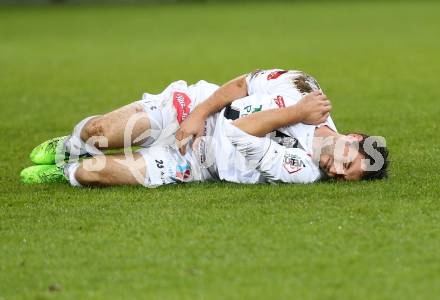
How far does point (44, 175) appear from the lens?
7098mm

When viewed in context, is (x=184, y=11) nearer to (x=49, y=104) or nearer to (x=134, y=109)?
(x=49, y=104)

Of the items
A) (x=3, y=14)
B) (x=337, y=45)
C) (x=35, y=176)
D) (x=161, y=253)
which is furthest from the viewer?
(x=3, y=14)

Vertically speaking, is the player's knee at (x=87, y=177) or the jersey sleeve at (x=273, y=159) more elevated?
the jersey sleeve at (x=273, y=159)

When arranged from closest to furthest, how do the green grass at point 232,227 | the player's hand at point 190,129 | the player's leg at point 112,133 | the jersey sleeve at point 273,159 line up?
the green grass at point 232,227, the jersey sleeve at point 273,159, the player's hand at point 190,129, the player's leg at point 112,133

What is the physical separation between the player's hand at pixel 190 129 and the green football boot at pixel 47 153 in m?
0.93

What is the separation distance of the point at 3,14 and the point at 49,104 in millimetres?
17902

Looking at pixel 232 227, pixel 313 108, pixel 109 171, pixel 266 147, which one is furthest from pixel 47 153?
pixel 232 227

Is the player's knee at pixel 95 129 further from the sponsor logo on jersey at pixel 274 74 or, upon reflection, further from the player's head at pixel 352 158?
the player's head at pixel 352 158

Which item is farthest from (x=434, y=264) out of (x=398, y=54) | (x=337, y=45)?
(x=337, y=45)

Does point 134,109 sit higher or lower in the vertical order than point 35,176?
higher

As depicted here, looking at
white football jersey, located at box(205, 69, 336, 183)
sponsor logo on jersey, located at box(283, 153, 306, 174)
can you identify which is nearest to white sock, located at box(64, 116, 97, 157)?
white football jersey, located at box(205, 69, 336, 183)

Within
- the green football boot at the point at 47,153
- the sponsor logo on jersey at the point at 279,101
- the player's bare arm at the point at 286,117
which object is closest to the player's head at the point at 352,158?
the player's bare arm at the point at 286,117

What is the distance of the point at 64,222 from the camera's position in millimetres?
5898

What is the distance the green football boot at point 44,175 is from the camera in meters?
7.09
